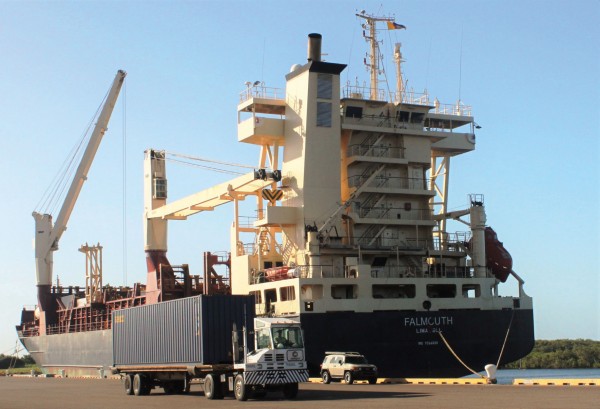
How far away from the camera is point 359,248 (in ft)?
119

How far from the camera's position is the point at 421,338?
34344 mm

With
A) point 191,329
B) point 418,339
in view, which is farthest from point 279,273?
point 191,329

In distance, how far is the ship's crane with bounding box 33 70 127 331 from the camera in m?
60.2

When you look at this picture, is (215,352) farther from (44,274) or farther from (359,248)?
(44,274)

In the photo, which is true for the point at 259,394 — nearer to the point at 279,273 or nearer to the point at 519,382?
the point at 519,382

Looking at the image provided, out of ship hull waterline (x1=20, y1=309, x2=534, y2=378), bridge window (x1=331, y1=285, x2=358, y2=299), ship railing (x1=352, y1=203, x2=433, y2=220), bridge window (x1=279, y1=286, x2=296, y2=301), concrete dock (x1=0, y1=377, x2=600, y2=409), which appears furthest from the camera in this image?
ship railing (x1=352, y1=203, x2=433, y2=220)

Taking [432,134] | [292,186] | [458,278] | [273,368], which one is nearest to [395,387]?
[273,368]

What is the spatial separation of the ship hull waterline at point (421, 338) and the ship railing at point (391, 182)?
23.2ft

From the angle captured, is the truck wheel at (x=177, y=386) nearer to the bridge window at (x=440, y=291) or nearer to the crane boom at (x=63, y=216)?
the bridge window at (x=440, y=291)

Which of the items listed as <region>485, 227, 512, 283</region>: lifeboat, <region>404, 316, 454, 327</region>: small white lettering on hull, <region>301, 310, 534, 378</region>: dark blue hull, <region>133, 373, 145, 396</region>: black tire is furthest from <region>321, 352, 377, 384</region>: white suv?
<region>485, 227, 512, 283</region>: lifeboat

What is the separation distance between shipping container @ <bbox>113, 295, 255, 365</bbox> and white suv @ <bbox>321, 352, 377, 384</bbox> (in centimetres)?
524

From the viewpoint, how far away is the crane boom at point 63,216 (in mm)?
60062

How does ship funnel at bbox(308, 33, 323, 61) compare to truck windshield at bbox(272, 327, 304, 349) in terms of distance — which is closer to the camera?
truck windshield at bbox(272, 327, 304, 349)

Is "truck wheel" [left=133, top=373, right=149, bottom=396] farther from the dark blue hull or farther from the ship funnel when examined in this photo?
the ship funnel
